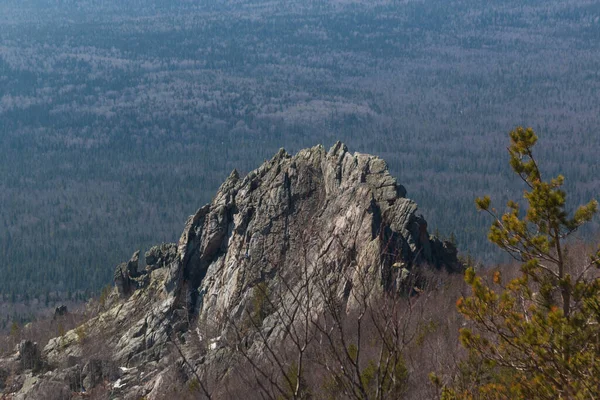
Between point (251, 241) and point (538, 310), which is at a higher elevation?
point (538, 310)

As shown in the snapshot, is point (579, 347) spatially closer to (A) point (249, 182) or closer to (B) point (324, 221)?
(B) point (324, 221)

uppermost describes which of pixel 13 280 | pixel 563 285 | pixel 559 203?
pixel 559 203

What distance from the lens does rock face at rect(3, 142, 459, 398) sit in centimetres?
5691

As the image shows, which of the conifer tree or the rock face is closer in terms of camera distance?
the conifer tree

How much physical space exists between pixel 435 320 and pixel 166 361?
18.4m

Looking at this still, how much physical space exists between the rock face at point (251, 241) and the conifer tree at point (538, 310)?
112 feet

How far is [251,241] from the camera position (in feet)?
206

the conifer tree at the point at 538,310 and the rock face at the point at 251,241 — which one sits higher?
the conifer tree at the point at 538,310

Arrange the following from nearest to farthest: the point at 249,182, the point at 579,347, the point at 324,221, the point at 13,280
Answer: the point at 579,347 < the point at 324,221 < the point at 249,182 < the point at 13,280

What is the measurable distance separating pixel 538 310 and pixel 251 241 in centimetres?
4496

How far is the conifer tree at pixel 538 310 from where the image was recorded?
1734cm

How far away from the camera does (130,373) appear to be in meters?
61.6

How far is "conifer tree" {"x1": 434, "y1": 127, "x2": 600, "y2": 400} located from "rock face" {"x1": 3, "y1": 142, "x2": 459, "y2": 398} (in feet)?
112

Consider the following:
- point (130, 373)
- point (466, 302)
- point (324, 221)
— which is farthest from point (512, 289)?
point (130, 373)
